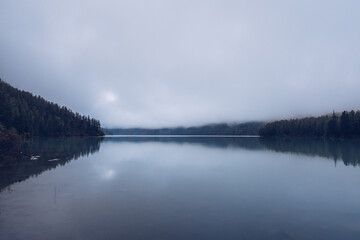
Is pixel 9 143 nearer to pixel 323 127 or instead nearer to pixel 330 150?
pixel 330 150

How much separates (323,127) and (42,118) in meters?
179

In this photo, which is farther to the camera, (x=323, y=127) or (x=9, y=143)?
(x=323, y=127)

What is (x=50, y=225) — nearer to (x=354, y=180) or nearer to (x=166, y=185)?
(x=166, y=185)

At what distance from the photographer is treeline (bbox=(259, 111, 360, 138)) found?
428 ft

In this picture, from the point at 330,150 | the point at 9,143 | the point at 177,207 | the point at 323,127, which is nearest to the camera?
the point at 177,207

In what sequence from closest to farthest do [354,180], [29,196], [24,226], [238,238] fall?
[238,238] < [24,226] < [29,196] < [354,180]

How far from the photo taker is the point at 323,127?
6068 inches

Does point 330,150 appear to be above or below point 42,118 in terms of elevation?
below

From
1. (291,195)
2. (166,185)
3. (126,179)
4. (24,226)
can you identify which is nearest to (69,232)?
(24,226)

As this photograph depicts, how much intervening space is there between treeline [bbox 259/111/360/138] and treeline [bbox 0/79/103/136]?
151466 millimetres

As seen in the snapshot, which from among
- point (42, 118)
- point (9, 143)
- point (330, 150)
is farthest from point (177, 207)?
point (42, 118)

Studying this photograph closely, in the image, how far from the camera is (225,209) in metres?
16.4

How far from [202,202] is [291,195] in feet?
26.3

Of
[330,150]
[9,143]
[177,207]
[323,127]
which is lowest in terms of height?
[330,150]
